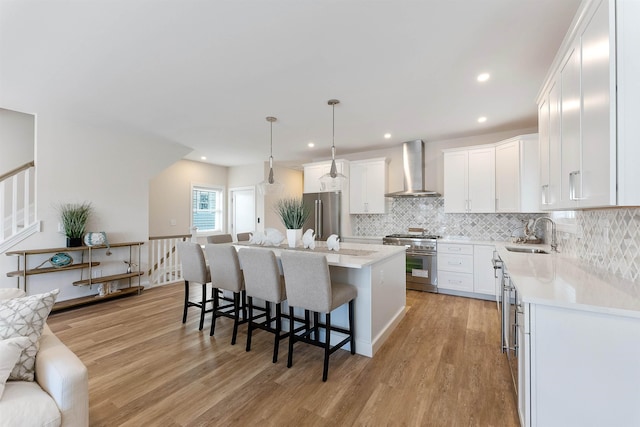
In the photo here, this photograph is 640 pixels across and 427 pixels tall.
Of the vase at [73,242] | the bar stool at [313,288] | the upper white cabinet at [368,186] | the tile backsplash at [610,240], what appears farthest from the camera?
the upper white cabinet at [368,186]

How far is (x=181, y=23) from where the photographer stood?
1.96 metres

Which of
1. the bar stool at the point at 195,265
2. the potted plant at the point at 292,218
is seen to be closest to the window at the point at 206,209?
the bar stool at the point at 195,265

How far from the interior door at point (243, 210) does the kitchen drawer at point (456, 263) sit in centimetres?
455

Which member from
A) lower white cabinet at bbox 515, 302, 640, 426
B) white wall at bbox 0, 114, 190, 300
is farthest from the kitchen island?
white wall at bbox 0, 114, 190, 300

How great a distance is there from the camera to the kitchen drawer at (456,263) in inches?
166

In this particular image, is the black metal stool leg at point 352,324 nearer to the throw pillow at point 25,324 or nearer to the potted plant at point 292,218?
the potted plant at point 292,218

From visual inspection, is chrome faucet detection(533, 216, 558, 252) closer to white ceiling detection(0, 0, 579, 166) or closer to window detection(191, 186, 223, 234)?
white ceiling detection(0, 0, 579, 166)

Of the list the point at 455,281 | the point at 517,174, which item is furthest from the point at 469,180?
the point at 455,281

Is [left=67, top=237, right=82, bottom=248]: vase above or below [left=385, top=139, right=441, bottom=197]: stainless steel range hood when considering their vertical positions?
below

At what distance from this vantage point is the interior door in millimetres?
7234

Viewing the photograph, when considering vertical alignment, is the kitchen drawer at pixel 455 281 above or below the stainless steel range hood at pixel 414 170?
Answer: below

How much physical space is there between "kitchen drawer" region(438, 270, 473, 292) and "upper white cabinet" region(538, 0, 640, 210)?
2.58 meters

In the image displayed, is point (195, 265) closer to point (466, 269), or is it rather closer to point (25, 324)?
point (25, 324)

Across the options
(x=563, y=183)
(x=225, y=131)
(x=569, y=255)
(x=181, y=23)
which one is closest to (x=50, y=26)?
(x=181, y=23)
